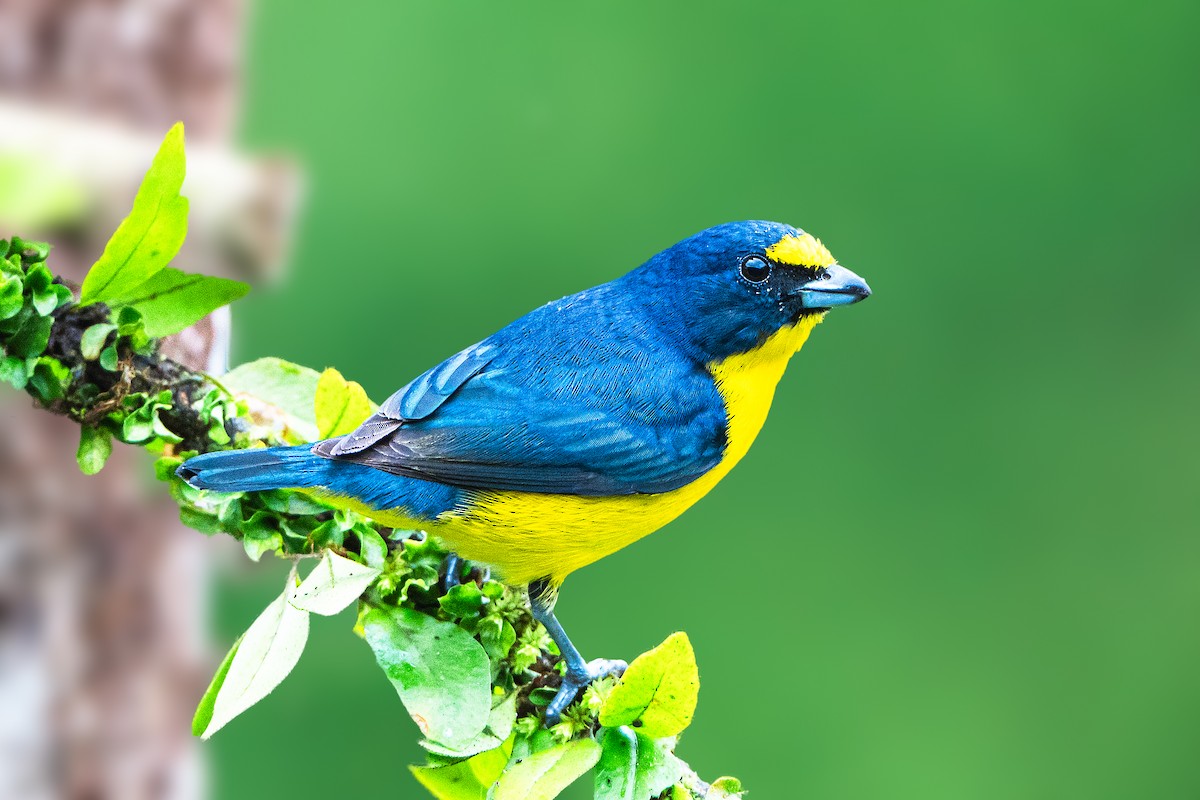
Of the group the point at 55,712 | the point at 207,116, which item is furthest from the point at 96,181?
the point at 55,712

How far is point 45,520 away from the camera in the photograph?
2.15 meters

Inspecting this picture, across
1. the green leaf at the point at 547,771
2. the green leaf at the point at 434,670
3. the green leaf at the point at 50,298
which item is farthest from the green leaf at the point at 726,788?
the green leaf at the point at 50,298

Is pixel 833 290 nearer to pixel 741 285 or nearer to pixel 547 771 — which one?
pixel 741 285

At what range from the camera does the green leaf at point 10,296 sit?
105 cm

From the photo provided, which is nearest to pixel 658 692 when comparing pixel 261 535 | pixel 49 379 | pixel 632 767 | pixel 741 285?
pixel 632 767

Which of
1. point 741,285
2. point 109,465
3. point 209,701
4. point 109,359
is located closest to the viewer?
point 209,701

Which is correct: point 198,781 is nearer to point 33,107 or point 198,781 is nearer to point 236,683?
point 33,107

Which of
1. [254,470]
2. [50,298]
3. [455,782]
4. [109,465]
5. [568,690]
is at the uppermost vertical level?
[50,298]

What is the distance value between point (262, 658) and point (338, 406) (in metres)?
0.31

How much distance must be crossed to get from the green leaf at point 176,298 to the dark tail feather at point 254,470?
138 mm

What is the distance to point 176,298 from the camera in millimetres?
1136

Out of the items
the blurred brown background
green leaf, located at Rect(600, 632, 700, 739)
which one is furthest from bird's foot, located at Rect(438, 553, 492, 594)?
the blurred brown background

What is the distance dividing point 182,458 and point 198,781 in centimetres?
151

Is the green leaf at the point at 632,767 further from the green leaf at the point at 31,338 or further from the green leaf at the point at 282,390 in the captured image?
the green leaf at the point at 31,338
